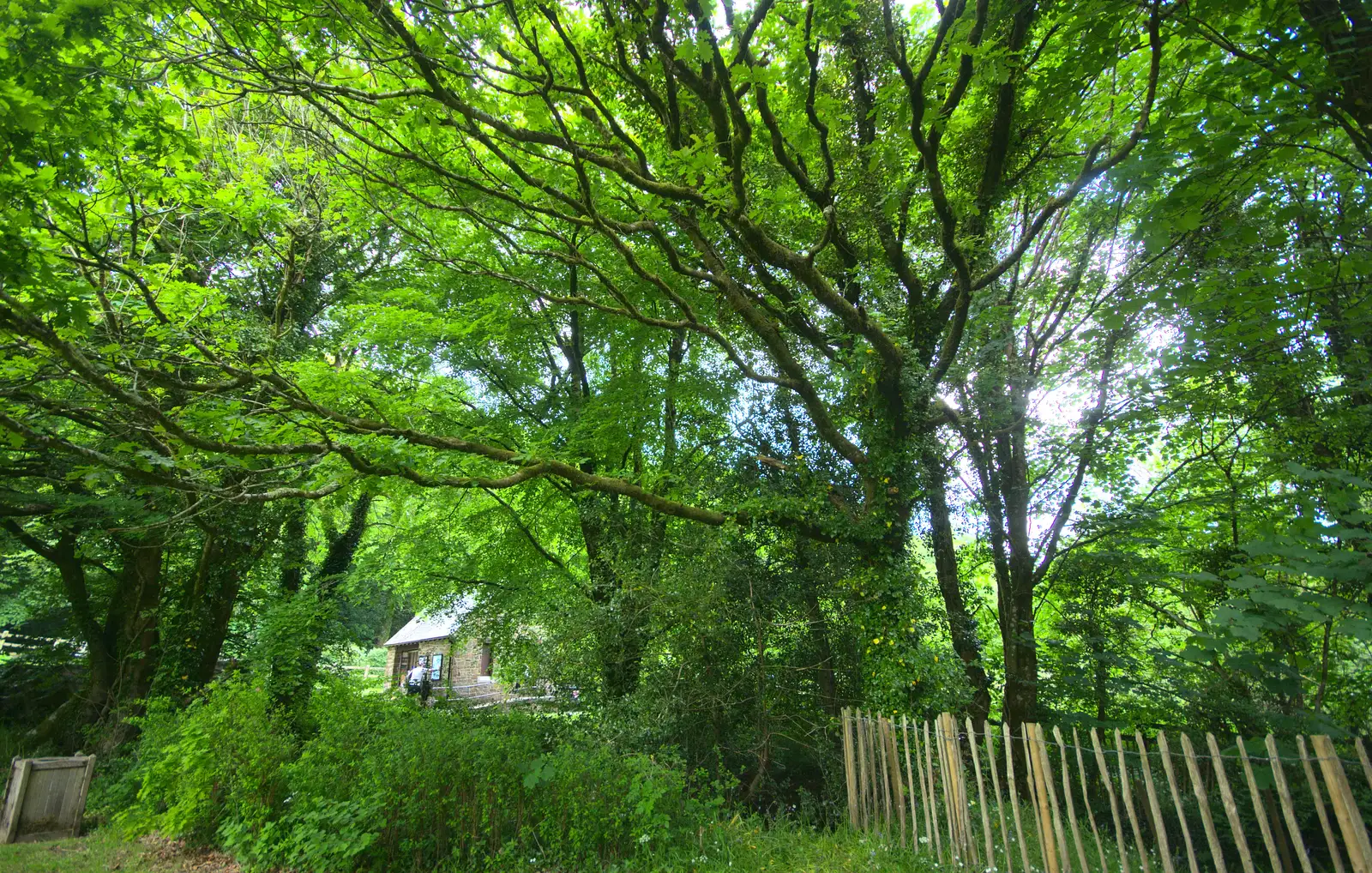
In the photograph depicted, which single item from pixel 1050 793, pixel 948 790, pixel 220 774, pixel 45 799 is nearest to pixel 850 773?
pixel 948 790

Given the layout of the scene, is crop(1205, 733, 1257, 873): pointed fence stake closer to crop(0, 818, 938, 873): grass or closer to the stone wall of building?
crop(0, 818, 938, 873): grass

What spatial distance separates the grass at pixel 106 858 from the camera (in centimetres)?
630

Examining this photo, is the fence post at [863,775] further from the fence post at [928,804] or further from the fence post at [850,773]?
the fence post at [928,804]

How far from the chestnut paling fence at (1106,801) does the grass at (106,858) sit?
646cm

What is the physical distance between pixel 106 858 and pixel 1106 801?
11866mm

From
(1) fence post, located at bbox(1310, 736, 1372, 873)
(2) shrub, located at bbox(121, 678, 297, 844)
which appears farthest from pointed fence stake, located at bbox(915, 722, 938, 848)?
(2) shrub, located at bbox(121, 678, 297, 844)

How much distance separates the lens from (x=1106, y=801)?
8.56 meters

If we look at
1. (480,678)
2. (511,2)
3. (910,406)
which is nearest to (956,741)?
(910,406)

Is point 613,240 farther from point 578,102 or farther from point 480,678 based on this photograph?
point 480,678

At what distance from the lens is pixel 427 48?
4.80 m

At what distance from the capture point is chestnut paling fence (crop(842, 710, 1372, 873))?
11.0 ft

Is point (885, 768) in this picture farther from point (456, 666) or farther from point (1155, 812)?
point (456, 666)

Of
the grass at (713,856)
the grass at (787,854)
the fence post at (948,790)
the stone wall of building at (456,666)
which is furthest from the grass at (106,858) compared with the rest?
the stone wall of building at (456,666)

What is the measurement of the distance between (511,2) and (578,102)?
182cm
